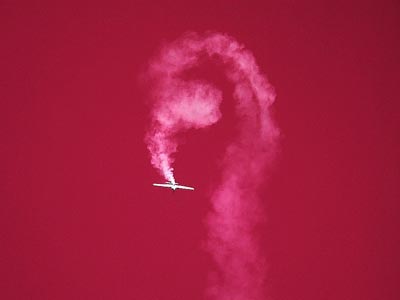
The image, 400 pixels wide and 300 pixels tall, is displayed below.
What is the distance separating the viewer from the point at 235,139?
3.80 metres

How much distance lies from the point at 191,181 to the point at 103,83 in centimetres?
100

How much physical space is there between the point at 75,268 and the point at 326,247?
1.92 m

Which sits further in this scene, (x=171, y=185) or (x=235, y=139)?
(x=235, y=139)

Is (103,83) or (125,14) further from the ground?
(125,14)

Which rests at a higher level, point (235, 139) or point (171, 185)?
point (235, 139)

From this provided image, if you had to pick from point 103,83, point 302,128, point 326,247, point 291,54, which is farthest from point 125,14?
point 326,247

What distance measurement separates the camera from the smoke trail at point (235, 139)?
372cm

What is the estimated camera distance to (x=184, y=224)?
3736mm

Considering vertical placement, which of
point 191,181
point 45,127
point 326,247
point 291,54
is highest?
point 291,54

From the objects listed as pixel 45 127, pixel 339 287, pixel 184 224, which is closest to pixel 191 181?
pixel 184 224

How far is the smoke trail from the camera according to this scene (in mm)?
3725

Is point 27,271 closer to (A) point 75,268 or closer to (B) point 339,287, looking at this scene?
(A) point 75,268

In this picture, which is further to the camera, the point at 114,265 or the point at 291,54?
the point at 291,54

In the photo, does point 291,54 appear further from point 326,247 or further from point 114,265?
point 114,265
